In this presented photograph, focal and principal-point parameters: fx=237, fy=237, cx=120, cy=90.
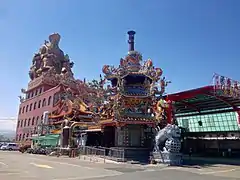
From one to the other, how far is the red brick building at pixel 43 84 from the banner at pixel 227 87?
35987mm

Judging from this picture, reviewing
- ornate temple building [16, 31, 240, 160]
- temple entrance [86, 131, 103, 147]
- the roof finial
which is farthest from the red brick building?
the roof finial

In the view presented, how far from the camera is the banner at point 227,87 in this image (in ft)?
77.8

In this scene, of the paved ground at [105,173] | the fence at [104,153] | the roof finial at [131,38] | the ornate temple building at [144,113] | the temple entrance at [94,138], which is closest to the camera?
the paved ground at [105,173]

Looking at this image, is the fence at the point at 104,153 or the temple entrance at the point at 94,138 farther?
the temple entrance at the point at 94,138

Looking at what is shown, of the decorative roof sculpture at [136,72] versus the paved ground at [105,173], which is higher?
the decorative roof sculpture at [136,72]

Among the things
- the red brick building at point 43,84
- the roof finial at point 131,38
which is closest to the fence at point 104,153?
the roof finial at point 131,38

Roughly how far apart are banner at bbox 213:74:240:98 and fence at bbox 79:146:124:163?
1152 centimetres

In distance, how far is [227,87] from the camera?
2438 cm

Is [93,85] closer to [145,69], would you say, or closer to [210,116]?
[145,69]

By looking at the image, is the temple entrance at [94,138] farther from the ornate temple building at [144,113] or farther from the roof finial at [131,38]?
the roof finial at [131,38]

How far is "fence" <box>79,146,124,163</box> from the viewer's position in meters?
23.6

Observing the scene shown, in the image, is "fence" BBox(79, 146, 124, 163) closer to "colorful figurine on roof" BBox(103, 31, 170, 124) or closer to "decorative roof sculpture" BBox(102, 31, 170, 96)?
"colorful figurine on roof" BBox(103, 31, 170, 124)

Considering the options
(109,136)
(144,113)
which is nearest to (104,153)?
(109,136)

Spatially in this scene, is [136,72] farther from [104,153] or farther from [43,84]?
[43,84]
